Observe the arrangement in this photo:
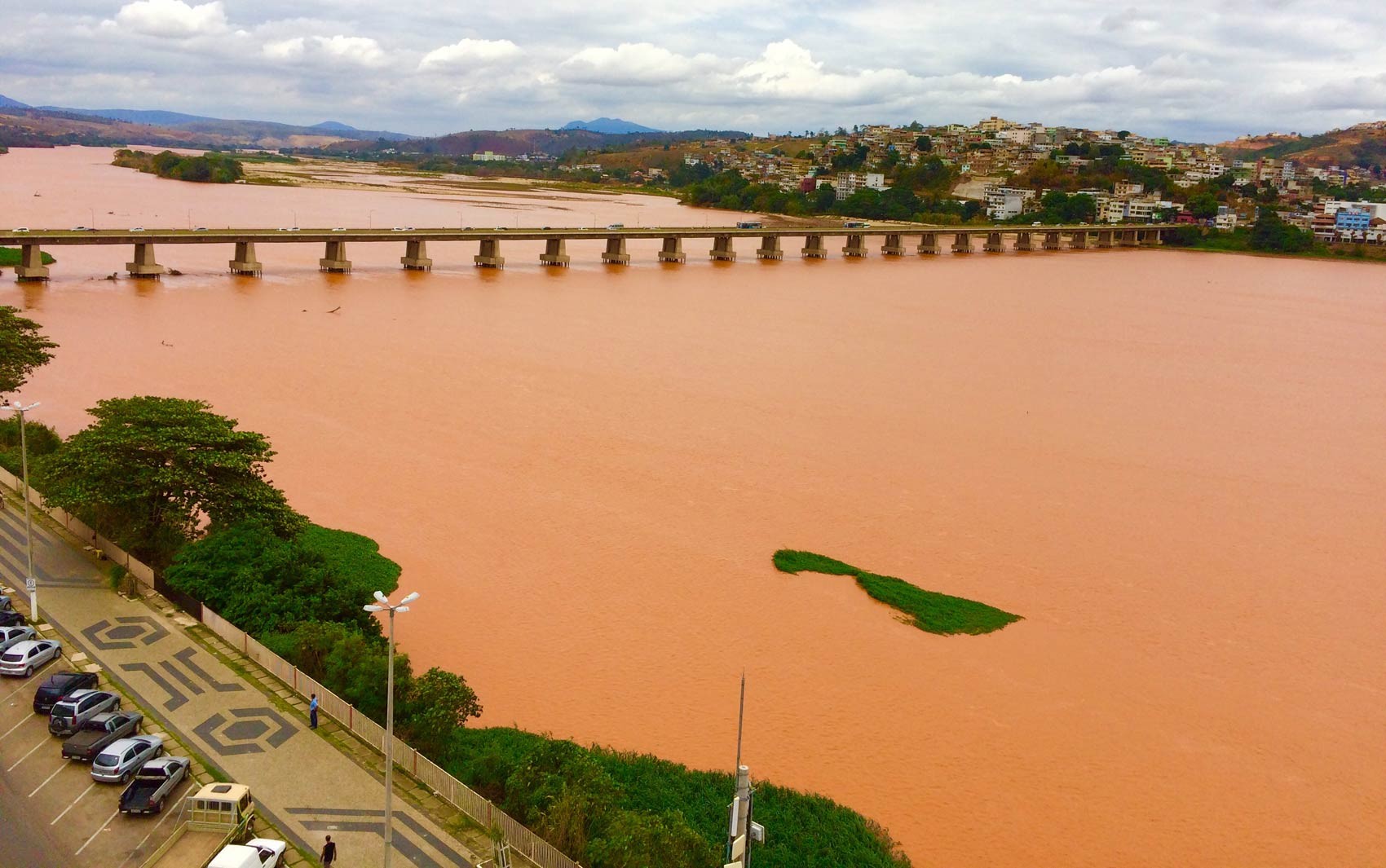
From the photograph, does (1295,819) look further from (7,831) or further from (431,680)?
(7,831)

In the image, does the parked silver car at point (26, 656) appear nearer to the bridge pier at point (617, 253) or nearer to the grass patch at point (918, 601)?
the grass patch at point (918, 601)

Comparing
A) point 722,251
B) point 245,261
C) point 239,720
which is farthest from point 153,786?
point 722,251

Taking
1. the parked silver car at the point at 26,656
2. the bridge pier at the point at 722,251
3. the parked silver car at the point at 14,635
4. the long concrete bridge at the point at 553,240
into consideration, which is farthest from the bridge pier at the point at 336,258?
the parked silver car at the point at 26,656

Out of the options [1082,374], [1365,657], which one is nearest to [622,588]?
[1365,657]

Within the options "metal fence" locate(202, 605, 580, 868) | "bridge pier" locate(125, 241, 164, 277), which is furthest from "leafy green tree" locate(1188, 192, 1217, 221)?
"metal fence" locate(202, 605, 580, 868)

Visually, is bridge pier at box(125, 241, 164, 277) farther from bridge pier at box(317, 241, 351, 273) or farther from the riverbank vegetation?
the riverbank vegetation

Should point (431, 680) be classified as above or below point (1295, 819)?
above
